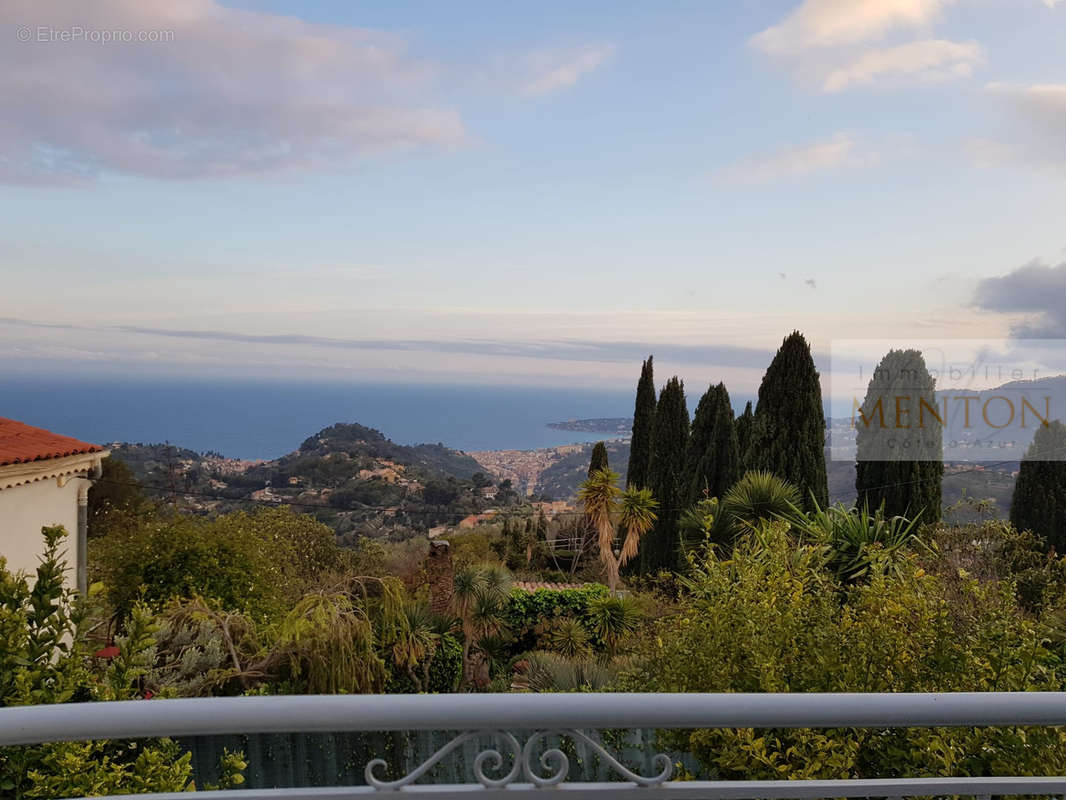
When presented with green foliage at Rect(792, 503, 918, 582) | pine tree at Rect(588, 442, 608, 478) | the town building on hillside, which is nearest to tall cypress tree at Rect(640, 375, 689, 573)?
pine tree at Rect(588, 442, 608, 478)

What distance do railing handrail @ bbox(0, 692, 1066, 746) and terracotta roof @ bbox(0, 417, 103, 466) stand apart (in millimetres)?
6946

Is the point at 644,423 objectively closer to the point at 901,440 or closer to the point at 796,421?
the point at 796,421

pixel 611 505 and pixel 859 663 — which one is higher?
pixel 859 663

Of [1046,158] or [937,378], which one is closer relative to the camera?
[1046,158]

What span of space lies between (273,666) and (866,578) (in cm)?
468

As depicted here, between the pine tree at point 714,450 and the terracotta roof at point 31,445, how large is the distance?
11.1 meters

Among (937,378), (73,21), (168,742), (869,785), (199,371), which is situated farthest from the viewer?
(199,371)

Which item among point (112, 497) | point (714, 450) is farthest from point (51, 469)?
point (714, 450)

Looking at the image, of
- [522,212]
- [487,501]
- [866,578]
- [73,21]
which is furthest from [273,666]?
[487,501]

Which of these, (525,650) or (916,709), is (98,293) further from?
(916,709)

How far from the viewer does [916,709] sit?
119 centimetres

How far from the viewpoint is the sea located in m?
23.0

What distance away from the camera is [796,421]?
14.7m

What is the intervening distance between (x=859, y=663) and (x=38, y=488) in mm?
7912
